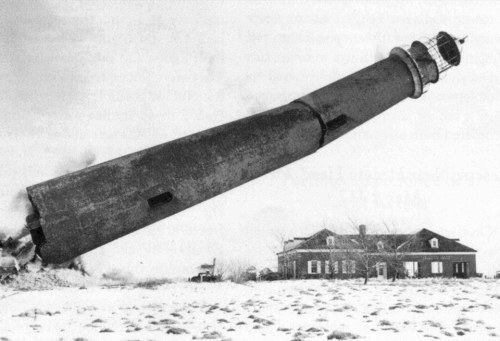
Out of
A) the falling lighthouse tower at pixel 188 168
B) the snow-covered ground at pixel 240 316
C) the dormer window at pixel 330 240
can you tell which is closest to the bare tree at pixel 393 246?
the dormer window at pixel 330 240

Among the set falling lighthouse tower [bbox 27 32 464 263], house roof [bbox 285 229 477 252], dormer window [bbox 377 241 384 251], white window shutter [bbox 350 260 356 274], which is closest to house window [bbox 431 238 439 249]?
house roof [bbox 285 229 477 252]

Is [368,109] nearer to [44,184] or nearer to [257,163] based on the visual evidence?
[257,163]

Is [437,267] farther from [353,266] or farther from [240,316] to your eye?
[240,316]

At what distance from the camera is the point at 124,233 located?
6.41 meters

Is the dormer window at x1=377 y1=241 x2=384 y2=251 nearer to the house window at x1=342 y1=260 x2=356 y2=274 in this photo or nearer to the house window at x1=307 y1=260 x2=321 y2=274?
the house window at x1=342 y1=260 x2=356 y2=274

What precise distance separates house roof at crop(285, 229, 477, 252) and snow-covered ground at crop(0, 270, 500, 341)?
79.7 ft

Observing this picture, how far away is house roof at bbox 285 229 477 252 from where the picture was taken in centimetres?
4273

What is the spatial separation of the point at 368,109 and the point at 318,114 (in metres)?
1.26

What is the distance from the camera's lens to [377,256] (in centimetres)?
4219

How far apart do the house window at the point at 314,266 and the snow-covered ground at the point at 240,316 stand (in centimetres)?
2767

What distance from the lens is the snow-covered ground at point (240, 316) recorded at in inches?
427

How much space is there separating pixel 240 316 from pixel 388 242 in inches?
1304

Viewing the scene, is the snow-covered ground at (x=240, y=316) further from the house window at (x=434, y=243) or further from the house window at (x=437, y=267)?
the house window at (x=434, y=243)

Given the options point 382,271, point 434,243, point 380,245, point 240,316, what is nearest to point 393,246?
point 380,245
